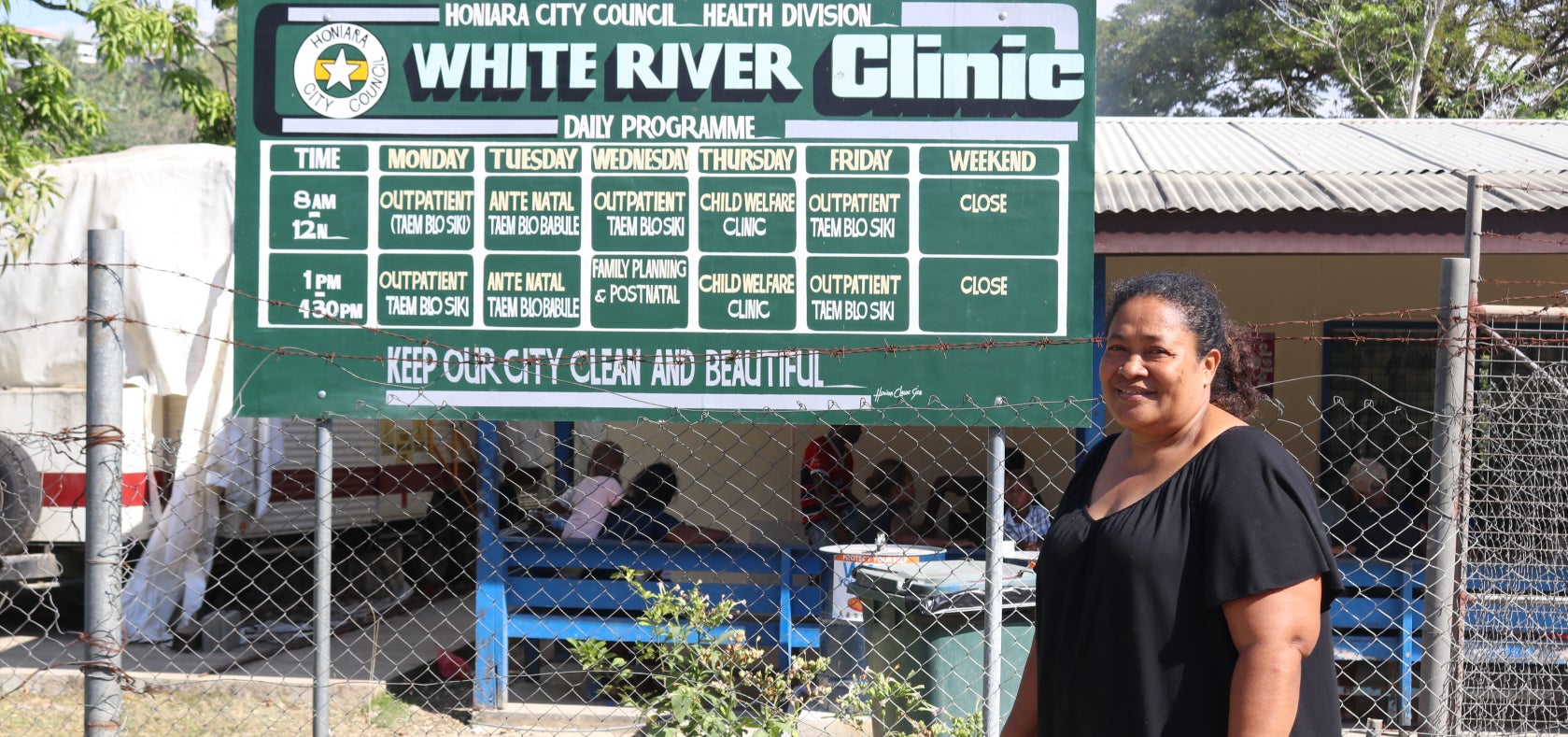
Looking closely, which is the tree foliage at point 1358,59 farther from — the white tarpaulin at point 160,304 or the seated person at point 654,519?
the white tarpaulin at point 160,304

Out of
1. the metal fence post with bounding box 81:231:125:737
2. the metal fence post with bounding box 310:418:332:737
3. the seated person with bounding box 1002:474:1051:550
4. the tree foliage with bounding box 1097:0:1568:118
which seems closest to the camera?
the metal fence post with bounding box 81:231:125:737

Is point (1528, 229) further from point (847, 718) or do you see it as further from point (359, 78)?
point (359, 78)

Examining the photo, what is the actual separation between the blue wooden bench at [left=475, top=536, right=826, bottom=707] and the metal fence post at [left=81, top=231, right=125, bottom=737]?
2531 mm

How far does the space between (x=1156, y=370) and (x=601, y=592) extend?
4.63 meters

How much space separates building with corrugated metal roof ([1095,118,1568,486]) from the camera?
629cm

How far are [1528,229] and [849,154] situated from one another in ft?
13.1

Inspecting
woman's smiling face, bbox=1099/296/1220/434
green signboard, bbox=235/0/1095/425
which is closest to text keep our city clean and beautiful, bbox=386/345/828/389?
green signboard, bbox=235/0/1095/425

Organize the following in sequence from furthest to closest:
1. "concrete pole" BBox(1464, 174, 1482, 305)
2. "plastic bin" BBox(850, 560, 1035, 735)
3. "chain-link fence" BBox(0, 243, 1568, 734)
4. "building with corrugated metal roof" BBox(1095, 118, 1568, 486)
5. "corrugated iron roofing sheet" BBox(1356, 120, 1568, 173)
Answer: "corrugated iron roofing sheet" BBox(1356, 120, 1568, 173), "building with corrugated metal roof" BBox(1095, 118, 1568, 486), "plastic bin" BBox(850, 560, 1035, 735), "chain-link fence" BBox(0, 243, 1568, 734), "concrete pole" BBox(1464, 174, 1482, 305)

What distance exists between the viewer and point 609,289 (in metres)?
4.39

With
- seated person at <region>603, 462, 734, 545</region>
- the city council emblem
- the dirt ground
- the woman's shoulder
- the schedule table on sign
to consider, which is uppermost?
the city council emblem

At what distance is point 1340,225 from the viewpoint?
631cm

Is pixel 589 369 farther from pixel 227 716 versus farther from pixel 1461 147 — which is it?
pixel 1461 147

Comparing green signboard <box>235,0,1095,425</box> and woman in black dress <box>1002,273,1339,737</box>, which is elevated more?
green signboard <box>235,0,1095,425</box>

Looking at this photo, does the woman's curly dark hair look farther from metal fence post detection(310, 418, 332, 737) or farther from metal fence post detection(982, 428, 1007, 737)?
metal fence post detection(310, 418, 332, 737)
